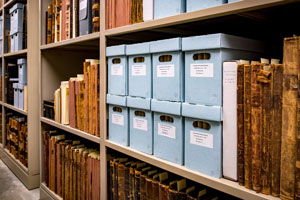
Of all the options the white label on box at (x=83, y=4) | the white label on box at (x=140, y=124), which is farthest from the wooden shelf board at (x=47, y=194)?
the white label on box at (x=83, y=4)

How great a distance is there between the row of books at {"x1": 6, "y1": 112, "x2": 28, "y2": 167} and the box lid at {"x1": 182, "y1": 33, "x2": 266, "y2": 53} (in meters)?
1.96

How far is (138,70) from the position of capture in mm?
1064

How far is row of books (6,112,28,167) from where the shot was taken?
7.70 feet

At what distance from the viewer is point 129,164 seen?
1.20 m

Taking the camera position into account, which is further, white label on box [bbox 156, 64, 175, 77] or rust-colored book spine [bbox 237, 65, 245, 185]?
white label on box [bbox 156, 64, 175, 77]

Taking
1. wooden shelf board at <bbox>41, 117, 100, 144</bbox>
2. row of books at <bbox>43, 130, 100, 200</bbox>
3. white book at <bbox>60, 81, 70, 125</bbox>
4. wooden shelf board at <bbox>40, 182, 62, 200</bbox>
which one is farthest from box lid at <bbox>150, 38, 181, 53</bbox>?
wooden shelf board at <bbox>40, 182, 62, 200</bbox>

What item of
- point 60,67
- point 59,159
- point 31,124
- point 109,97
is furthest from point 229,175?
point 31,124

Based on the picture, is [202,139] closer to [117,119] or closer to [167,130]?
[167,130]

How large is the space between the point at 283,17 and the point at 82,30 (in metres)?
1.01

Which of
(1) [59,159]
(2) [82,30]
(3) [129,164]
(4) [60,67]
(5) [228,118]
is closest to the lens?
(5) [228,118]

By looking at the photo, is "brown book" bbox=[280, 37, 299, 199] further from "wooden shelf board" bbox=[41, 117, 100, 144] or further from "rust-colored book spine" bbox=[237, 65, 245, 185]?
"wooden shelf board" bbox=[41, 117, 100, 144]

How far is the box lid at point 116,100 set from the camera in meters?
1.13

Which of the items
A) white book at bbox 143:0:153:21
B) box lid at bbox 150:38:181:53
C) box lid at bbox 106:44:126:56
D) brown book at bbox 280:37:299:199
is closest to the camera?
brown book at bbox 280:37:299:199

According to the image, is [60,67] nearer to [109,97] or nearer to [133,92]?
[109,97]
